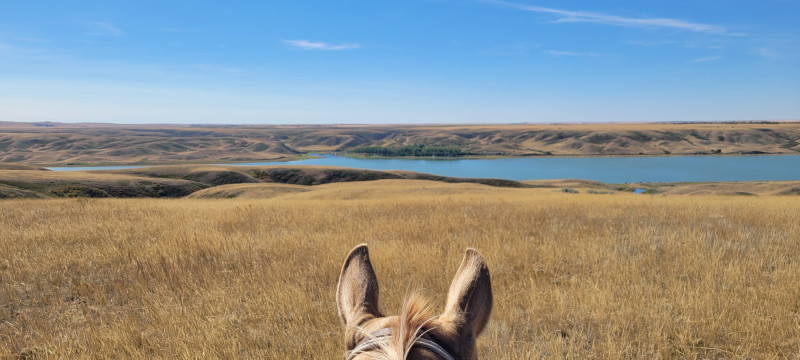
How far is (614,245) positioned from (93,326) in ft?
24.0

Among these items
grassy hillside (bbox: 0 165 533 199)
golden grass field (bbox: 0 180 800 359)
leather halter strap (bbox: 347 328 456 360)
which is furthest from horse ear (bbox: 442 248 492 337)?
grassy hillside (bbox: 0 165 533 199)

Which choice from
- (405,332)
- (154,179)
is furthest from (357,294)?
(154,179)

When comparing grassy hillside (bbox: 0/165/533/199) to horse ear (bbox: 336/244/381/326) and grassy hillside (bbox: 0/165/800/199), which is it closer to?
grassy hillside (bbox: 0/165/800/199)

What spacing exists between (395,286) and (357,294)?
11.5ft

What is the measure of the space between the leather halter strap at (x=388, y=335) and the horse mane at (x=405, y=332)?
0.01 metres

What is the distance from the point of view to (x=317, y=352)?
3363mm

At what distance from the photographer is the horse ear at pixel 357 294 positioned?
1.41m

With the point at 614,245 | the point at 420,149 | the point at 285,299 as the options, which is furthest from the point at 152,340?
the point at 420,149

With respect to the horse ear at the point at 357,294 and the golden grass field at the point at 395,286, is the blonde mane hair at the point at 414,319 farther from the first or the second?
the golden grass field at the point at 395,286

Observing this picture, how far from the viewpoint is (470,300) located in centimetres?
131

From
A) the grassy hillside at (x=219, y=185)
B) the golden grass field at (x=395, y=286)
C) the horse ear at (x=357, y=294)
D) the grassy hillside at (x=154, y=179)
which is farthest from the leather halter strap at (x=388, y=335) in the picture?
the grassy hillside at (x=154, y=179)

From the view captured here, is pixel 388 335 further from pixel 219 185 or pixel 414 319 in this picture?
pixel 219 185

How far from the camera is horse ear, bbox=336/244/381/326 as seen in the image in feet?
4.63

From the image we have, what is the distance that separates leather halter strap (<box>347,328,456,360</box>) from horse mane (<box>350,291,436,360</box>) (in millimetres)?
12
